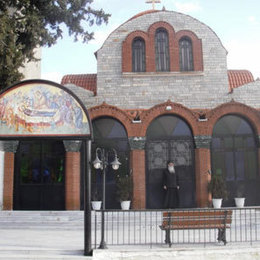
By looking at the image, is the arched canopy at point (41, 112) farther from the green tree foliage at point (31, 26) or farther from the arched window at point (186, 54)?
the arched window at point (186, 54)

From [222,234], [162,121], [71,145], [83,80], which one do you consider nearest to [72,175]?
[71,145]

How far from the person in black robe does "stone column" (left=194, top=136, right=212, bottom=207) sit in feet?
3.00

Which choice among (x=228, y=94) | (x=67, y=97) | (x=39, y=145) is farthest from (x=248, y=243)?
(x=39, y=145)

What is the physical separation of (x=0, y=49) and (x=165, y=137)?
7958 millimetres

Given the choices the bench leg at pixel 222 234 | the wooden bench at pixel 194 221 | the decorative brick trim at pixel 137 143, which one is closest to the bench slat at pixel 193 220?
the wooden bench at pixel 194 221

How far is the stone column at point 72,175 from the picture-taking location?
1662 centimetres

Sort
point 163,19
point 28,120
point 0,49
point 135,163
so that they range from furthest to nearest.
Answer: point 163,19, point 135,163, point 0,49, point 28,120

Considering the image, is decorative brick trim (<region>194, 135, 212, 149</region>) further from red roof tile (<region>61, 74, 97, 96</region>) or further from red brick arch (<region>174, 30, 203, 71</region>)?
red roof tile (<region>61, 74, 97, 96</region>)

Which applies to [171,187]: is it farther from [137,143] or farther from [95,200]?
[95,200]

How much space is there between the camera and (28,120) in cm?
959

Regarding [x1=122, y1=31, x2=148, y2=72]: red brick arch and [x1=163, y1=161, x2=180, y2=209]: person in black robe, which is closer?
[x1=163, y1=161, x2=180, y2=209]: person in black robe

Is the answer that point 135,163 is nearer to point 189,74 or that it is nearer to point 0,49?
point 189,74

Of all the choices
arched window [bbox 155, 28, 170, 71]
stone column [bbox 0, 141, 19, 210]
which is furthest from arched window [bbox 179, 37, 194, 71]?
stone column [bbox 0, 141, 19, 210]

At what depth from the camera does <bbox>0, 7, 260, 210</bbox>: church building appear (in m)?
17.0
